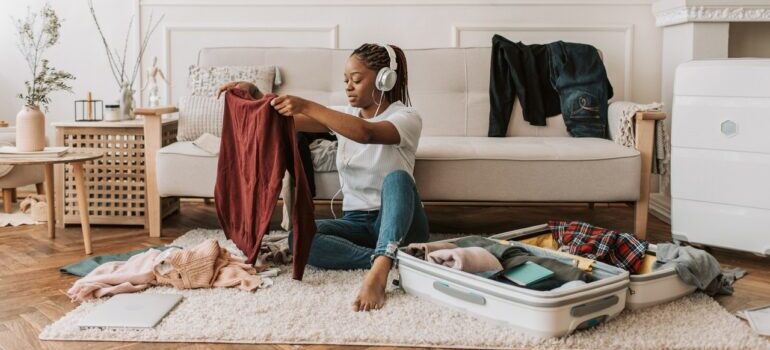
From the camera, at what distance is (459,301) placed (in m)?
2.08

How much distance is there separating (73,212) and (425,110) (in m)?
1.62

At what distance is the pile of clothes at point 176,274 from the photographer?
229 cm

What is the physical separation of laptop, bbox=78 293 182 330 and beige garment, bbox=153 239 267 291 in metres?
0.11

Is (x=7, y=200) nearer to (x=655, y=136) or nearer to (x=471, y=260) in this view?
(x=471, y=260)

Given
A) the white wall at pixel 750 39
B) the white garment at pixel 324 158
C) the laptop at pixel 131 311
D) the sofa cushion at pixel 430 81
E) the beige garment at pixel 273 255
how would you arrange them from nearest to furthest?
the laptop at pixel 131 311
the beige garment at pixel 273 255
the white garment at pixel 324 158
the sofa cushion at pixel 430 81
the white wall at pixel 750 39

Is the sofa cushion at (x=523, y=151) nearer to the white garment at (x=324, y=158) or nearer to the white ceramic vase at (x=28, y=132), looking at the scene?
the white garment at (x=324, y=158)

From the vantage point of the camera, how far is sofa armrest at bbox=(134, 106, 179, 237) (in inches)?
125

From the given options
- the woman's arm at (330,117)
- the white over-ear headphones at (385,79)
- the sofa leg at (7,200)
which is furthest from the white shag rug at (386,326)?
the sofa leg at (7,200)

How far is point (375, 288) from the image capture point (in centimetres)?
219

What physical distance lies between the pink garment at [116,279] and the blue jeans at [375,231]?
47cm

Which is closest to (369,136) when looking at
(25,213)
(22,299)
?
(22,299)

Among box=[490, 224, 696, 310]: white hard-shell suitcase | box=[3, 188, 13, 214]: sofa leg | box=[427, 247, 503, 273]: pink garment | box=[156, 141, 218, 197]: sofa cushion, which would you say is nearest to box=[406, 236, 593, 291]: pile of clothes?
box=[427, 247, 503, 273]: pink garment

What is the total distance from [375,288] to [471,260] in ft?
0.92

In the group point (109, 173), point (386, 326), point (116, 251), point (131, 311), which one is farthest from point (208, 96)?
point (386, 326)
